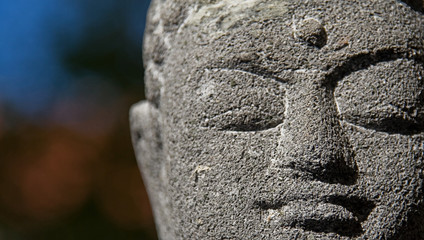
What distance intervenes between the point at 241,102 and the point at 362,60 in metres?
0.30

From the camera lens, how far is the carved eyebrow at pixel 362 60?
3.92 ft

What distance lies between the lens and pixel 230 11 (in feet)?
4.23

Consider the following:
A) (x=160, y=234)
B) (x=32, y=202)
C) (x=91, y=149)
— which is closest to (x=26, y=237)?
(x=32, y=202)

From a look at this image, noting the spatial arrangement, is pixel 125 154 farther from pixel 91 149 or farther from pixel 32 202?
pixel 32 202

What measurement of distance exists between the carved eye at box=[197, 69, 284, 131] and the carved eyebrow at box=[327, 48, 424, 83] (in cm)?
Result: 13

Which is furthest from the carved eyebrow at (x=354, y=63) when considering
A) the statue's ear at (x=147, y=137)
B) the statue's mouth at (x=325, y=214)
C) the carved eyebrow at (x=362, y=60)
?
the statue's ear at (x=147, y=137)

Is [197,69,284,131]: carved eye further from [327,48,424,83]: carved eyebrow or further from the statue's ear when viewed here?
the statue's ear

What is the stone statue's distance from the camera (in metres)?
1.14

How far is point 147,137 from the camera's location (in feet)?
5.35

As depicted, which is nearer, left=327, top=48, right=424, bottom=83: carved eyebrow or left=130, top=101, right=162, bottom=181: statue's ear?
left=327, top=48, right=424, bottom=83: carved eyebrow

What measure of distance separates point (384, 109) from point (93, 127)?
3176 millimetres

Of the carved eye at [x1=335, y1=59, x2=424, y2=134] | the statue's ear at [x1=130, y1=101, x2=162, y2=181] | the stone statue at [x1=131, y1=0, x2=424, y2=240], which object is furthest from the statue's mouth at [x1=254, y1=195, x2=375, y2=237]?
the statue's ear at [x1=130, y1=101, x2=162, y2=181]

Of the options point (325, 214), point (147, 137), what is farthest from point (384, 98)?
point (147, 137)

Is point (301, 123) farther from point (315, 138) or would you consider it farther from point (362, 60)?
point (362, 60)
